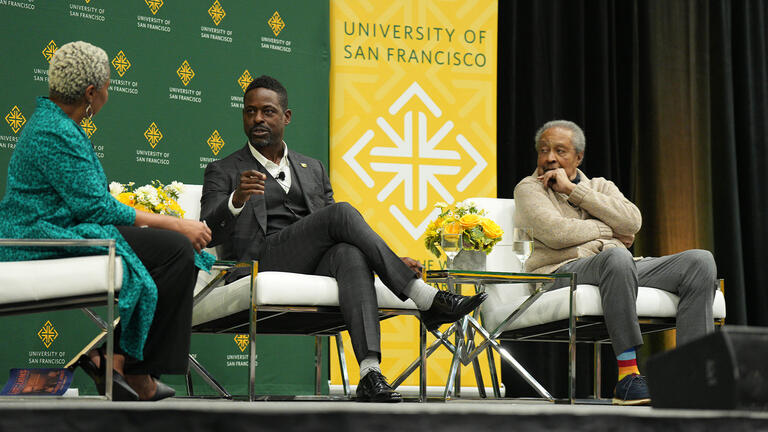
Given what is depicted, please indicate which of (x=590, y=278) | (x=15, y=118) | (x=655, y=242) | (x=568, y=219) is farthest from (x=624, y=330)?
(x=15, y=118)

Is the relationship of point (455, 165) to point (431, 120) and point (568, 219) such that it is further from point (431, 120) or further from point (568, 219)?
point (568, 219)

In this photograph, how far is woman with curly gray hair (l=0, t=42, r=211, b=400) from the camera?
8.18 feet

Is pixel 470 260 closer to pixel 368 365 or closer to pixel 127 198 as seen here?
pixel 368 365

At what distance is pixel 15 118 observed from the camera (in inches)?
160

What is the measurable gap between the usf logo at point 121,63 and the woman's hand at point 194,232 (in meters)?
1.77

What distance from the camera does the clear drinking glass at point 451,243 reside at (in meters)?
3.49

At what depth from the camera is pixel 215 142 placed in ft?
14.5

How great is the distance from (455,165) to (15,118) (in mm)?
2241

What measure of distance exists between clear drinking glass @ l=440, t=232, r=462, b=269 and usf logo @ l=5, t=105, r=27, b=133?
2.09m

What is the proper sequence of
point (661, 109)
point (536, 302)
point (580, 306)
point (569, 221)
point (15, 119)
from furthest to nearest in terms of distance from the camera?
1. point (661, 109)
2. point (15, 119)
3. point (569, 221)
4. point (536, 302)
5. point (580, 306)

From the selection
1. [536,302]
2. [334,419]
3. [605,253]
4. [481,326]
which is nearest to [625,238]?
[605,253]

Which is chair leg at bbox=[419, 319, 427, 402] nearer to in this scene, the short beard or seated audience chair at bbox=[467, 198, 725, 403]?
seated audience chair at bbox=[467, 198, 725, 403]

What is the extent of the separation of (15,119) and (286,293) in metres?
1.83

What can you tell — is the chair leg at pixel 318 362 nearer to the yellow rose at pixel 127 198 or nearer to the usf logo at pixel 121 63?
the yellow rose at pixel 127 198
